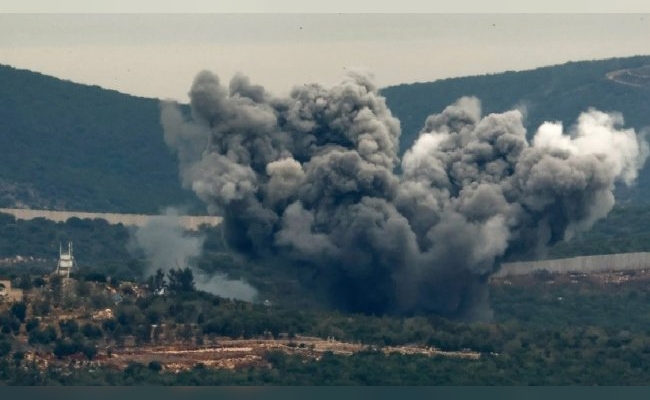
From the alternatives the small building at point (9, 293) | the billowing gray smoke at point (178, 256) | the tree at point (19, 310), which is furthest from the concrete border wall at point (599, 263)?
the tree at point (19, 310)

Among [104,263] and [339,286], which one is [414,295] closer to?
[339,286]

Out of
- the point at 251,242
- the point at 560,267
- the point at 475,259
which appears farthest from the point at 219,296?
the point at 560,267

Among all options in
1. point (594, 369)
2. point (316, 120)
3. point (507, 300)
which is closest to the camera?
point (594, 369)

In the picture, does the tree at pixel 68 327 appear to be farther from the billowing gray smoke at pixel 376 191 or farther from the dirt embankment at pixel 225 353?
the billowing gray smoke at pixel 376 191

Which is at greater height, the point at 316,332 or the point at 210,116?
the point at 210,116

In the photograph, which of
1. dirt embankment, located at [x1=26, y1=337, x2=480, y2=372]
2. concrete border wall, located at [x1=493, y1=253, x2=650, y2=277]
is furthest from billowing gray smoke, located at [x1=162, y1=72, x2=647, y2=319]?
concrete border wall, located at [x1=493, y1=253, x2=650, y2=277]
